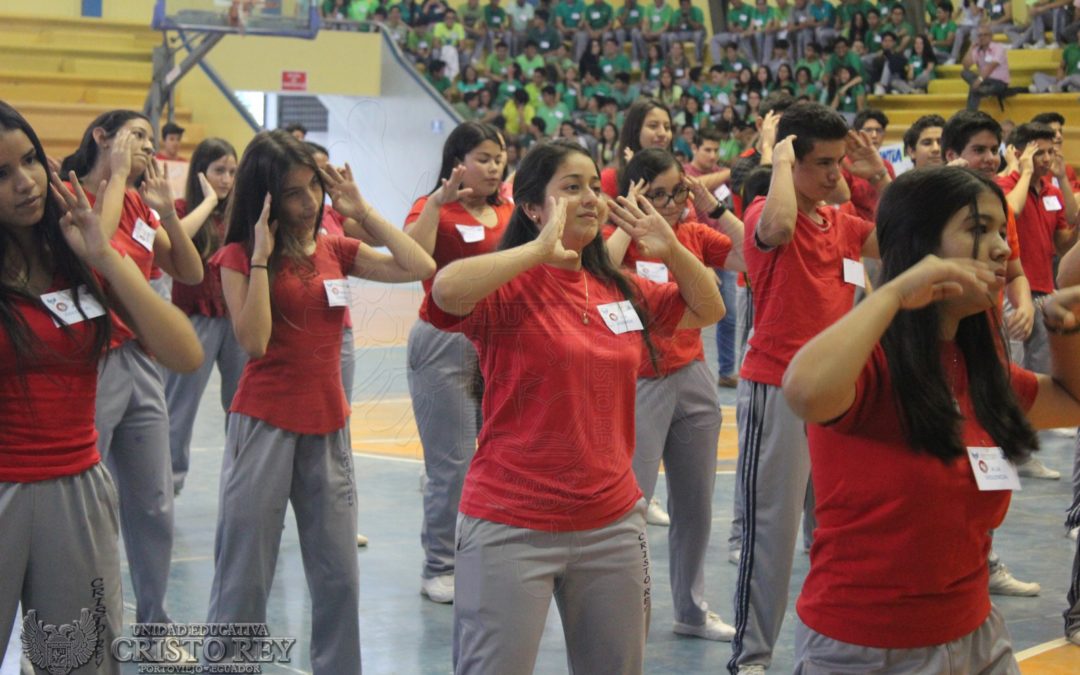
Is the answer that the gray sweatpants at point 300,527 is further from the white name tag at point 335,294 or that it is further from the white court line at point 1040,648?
the white court line at point 1040,648

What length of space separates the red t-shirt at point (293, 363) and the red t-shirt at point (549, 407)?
873mm

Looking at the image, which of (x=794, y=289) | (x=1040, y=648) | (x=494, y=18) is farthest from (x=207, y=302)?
(x=494, y=18)

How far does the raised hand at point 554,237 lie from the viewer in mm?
2641

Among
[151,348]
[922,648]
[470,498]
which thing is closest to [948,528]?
[922,648]

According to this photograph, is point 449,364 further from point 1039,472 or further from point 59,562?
point 1039,472

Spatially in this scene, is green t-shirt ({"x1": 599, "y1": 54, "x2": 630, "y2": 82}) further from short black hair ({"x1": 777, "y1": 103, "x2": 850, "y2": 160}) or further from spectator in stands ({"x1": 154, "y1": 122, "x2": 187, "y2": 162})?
short black hair ({"x1": 777, "y1": 103, "x2": 850, "y2": 160})

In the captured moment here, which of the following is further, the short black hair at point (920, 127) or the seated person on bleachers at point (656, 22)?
the seated person on bleachers at point (656, 22)

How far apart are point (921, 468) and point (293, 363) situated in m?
1.93

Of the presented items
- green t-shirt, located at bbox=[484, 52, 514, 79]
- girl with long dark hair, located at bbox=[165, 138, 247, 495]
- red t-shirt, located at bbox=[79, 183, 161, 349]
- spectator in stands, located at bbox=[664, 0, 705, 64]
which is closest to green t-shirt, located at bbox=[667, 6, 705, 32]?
spectator in stands, located at bbox=[664, 0, 705, 64]

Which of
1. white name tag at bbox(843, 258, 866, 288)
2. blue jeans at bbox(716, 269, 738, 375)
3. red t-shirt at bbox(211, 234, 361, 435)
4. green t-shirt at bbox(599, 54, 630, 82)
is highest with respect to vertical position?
white name tag at bbox(843, 258, 866, 288)

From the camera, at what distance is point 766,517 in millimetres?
3891

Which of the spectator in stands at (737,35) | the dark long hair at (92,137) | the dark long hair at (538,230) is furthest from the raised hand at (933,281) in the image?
the spectator in stands at (737,35)

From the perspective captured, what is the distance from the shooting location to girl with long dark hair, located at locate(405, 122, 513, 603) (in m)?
4.66

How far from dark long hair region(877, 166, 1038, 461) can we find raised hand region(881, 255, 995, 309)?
14 cm
